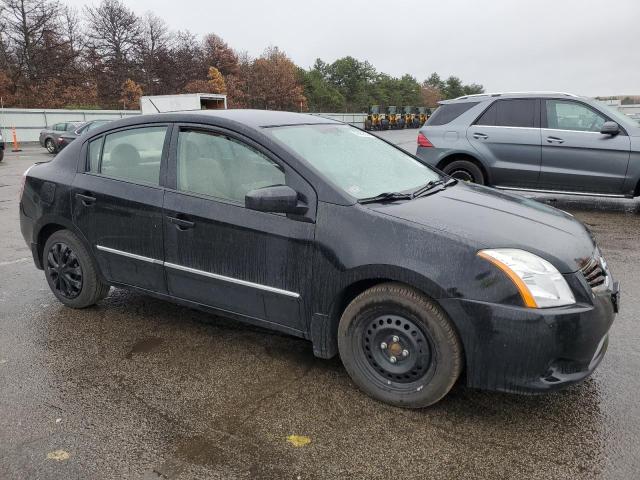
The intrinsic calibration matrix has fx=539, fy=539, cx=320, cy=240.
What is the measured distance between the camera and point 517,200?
362 cm

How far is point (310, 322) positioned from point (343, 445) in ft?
2.50

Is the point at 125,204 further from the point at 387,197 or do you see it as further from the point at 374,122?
the point at 374,122

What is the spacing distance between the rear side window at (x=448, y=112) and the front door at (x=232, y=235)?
19.1ft

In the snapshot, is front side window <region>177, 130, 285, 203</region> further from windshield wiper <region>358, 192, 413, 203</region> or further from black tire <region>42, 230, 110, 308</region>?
black tire <region>42, 230, 110, 308</region>

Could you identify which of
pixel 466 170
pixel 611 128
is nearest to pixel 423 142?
pixel 466 170

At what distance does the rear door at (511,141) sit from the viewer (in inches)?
316

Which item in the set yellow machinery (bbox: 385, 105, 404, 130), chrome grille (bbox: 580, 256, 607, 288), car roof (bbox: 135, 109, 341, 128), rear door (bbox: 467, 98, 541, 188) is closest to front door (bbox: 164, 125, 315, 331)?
car roof (bbox: 135, 109, 341, 128)

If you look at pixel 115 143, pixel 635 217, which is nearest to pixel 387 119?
pixel 635 217

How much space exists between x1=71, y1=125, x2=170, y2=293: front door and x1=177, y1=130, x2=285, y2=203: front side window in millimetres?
196

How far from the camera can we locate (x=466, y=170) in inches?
334

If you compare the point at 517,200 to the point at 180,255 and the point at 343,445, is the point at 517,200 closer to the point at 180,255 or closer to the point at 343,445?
the point at 343,445

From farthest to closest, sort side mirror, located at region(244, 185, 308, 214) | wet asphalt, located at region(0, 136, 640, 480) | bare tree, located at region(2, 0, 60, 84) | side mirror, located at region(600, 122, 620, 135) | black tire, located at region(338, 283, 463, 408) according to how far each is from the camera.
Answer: bare tree, located at region(2, 0, 60, 84) < side mirror, located at region(600, 122, 620, 135) < side mirror, located at region(244, 185, 308, 214) < black tire, located at region(338, 283, 463, 408) < wet asphalt, located at region(0, 136, 640, 480)

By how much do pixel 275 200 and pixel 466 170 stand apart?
6066 mm

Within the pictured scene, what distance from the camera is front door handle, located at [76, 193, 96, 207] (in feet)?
13.3
